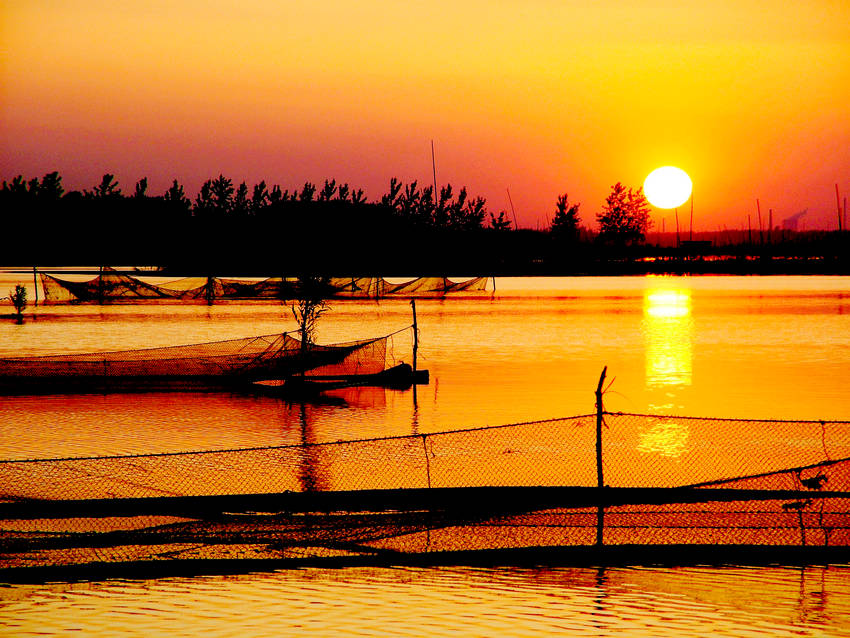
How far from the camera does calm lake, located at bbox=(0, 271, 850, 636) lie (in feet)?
29.3

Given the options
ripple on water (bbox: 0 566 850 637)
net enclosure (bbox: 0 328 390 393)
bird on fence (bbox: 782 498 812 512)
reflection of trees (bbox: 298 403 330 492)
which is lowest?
ripple on water (bbox: 0 566 850 637)

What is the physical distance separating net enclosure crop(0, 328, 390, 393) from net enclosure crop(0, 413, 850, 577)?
26.2ft

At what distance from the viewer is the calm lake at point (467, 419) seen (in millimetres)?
8938

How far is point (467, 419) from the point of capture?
19.6 meters

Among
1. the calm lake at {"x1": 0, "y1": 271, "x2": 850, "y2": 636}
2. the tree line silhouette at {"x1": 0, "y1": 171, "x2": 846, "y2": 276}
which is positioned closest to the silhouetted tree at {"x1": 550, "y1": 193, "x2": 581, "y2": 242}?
the tree line silhouette at {"x1": 0, "y1": 171, "x2": 846, "y2": 276}

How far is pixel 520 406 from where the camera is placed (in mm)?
21203

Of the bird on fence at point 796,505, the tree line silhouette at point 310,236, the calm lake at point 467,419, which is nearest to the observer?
the calm lake at point 467,419

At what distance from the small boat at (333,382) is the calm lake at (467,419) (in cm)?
32

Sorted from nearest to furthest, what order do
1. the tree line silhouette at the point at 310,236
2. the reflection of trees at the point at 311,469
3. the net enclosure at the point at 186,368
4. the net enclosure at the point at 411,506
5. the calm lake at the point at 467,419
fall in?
the calm lake at the point at 467,419 < the net enclosure at the point at 411,506 < the reflection of trees at the point at 311,469 < the net enclosure at the point at 186,368 < the tree line silhouette at the point at 310,236

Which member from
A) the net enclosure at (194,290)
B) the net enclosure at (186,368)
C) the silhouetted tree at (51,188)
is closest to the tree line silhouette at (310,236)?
the silhouetted tree at (51,188)

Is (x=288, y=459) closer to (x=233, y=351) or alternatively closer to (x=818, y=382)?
(x=233, y=351)

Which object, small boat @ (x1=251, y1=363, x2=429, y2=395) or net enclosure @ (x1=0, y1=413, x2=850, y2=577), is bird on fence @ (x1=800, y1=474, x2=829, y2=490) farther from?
small boat @ (x1=251, y1=363, x2=429, y2=395)

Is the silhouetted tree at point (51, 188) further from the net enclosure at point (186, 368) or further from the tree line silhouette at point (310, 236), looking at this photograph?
the net enclosure at point (186, 368)

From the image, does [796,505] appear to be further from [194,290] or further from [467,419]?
[194,290]
